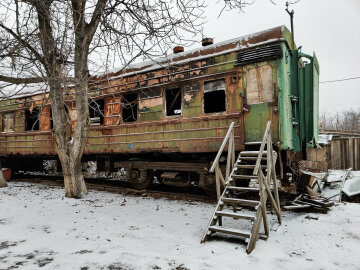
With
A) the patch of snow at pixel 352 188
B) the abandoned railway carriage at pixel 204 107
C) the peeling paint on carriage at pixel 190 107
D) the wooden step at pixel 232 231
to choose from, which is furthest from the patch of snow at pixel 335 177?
the wooden step at pixel 232 231

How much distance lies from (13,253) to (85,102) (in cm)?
412

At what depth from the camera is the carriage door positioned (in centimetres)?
589

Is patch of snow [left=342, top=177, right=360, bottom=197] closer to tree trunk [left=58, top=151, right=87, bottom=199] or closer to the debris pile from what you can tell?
the debris pile

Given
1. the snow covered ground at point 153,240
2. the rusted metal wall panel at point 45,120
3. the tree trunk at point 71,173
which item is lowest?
the snow covered ground at point 153,240

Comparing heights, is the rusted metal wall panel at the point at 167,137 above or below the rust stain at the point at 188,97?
below

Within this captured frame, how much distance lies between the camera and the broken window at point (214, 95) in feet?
Result: 21.9

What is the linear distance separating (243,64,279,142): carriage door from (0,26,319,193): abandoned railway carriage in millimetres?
22

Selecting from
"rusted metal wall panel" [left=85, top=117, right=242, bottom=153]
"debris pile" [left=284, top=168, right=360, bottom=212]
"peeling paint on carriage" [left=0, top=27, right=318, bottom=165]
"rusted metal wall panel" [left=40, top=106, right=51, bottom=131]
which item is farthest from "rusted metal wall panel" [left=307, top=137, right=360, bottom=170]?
"rusted metal wall panel" [left=40, top=106, right=51, bottom=131]

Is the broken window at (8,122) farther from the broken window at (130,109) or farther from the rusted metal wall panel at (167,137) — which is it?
the broken window at (130,109)

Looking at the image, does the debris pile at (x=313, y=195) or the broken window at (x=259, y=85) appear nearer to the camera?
the debris pile at (x=313, y=195)

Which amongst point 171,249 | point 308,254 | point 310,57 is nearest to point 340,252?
point 308,254

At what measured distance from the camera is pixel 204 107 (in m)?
6.91

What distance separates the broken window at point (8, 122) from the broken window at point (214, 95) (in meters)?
8.98

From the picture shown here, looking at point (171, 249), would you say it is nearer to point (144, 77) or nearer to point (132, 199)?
point (132, 199)
